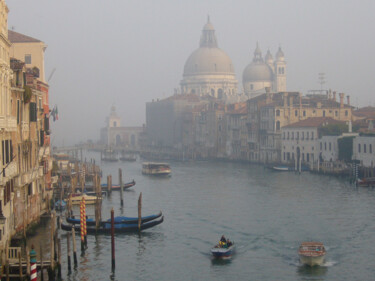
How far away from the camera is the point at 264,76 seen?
97312 mm

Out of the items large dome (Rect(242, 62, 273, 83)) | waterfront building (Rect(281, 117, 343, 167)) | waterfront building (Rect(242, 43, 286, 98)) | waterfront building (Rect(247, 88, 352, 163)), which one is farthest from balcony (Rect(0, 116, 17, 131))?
large dome (Rect(242, 62, 273, 83))

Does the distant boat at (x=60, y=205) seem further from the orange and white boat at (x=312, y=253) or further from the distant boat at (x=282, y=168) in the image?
the distant boat at (x=282, y=168)

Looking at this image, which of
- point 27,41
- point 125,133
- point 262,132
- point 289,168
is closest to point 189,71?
point 125,133

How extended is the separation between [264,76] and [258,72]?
Result: 85cm

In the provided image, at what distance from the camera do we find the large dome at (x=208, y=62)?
103750mm

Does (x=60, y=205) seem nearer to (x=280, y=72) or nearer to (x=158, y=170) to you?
(x=158, y=170)

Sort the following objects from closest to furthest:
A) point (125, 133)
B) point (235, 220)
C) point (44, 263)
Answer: point (44, 263) → point (235, 220) → point (125, 133)

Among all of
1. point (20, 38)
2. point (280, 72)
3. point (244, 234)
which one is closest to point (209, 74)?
point (280, 72)

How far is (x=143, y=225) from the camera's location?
21.7 meters

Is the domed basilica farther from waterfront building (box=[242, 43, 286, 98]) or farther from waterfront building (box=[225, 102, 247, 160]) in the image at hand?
waterfront building (box=[225, 102, 247, 160])

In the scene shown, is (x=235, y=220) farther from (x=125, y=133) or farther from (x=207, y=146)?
(x=125, y=133)

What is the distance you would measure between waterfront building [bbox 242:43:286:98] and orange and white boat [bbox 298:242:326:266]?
78.3m

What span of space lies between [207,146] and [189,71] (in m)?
33.6

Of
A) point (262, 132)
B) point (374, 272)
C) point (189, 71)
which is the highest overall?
point (189, 71)
